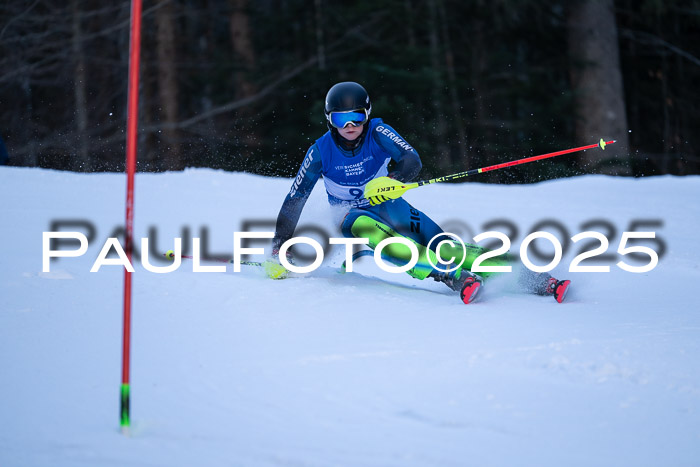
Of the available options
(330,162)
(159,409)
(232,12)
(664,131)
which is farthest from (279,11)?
(159,409)

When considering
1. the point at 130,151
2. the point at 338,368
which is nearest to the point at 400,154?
the point at 338,368

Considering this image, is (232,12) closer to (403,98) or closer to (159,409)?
(403,98)

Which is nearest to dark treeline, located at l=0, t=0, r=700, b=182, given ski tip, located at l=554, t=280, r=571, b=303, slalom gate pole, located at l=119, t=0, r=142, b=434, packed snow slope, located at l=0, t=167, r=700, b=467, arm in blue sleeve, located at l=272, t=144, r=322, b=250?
arm in blue sleeve, located at l=272, t=144, r=322, b=250

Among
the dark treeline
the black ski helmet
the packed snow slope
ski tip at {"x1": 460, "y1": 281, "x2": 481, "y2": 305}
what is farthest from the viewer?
the dark treeline

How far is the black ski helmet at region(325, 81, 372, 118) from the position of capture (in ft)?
16.1

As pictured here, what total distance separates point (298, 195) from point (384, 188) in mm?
719

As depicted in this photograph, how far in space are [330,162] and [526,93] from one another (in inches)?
489

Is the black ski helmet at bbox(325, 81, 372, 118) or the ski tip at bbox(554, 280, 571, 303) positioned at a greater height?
the black ski helmet at bbox(325, 81, 372, 118)

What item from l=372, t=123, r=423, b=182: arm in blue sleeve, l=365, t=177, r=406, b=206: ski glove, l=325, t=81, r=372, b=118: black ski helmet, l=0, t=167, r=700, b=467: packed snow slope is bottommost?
l=0, t=167, r=700, b=467: packed snow slope

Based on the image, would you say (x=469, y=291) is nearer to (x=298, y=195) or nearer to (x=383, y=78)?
(x=298, y=195)

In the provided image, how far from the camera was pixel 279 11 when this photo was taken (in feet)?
60.5

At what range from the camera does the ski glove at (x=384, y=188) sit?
15.8 feet

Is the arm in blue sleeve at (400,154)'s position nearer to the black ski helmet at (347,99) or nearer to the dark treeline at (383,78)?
the black ski helmet at (347,99)

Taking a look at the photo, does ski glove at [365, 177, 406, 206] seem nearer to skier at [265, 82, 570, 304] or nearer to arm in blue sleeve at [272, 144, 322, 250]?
skier at [265, 82, 570, 304]
